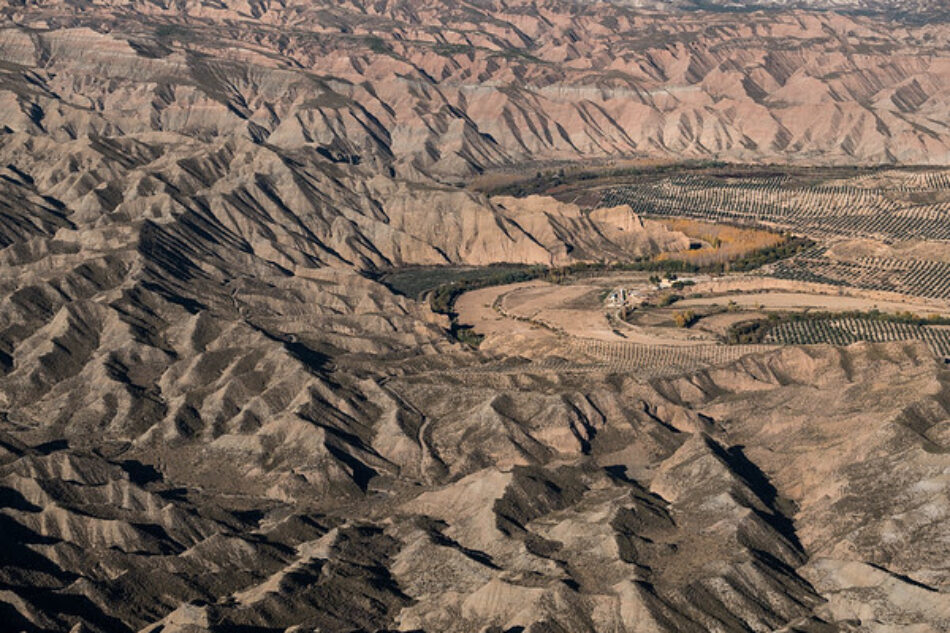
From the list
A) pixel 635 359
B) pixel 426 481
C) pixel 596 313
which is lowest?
pixel 596 313

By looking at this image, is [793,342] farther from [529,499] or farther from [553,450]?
[529,499]

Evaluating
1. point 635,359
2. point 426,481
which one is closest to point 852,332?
point 635,359

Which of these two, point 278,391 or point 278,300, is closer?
point 278,391

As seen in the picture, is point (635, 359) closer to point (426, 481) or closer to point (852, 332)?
point (852, 332)

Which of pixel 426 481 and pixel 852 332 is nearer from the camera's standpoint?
pixel 426 481

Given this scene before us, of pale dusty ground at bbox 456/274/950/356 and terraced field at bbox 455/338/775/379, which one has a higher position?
terraced field at bbox 455/338/775/379

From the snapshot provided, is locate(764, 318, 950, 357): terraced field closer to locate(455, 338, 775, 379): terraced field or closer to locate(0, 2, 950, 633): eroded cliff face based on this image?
locate(455, 338, 775, 379): terraced field

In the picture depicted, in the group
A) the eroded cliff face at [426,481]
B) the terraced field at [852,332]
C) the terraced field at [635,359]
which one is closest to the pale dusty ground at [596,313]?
the terraced field at [635,359]

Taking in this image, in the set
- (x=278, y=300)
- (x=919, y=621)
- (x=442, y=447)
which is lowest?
(x=278, y=300)

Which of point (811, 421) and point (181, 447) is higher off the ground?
point (811, 421)

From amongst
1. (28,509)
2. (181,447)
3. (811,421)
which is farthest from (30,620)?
(811,421)

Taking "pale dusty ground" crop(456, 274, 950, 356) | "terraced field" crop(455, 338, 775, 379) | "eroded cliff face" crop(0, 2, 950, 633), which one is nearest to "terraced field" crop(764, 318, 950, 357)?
"pale dusty ground" crop(456, 274, 950, 356)
